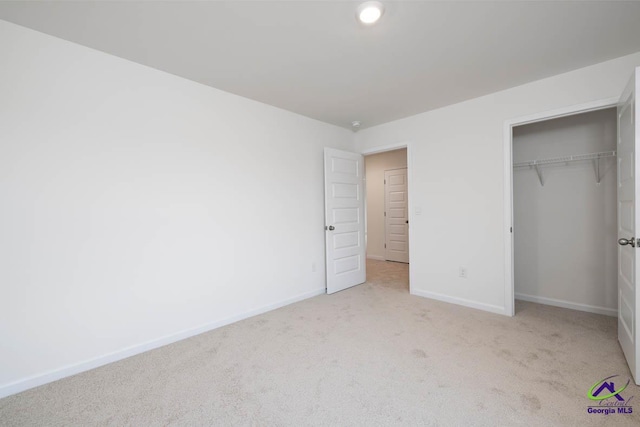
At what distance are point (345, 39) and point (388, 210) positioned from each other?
4669 millimetres

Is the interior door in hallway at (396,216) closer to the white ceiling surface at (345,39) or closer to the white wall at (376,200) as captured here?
the white wall at (376,200)

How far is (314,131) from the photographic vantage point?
3992 mm

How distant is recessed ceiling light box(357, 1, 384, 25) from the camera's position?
1760 mm

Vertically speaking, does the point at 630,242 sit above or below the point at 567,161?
below

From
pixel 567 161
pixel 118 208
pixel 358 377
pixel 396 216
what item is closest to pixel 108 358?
pixel 118 208

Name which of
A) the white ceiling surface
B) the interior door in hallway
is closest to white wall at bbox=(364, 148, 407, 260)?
the interior door in hallway

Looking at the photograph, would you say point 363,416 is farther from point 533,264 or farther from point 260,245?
point 533,264

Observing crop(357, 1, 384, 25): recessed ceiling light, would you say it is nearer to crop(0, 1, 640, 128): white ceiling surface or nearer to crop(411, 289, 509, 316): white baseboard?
crop(0, 1, 640, 128): white ceiling surface

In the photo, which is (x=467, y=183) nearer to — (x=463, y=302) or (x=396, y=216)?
(x=463, y=302)

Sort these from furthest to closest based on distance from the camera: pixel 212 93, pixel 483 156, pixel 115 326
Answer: pixel 483 156, pixel 212 93, pixel 115 326

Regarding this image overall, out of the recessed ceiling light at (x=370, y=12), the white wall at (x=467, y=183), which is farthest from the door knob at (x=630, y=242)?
the recessed ceiling light at (x=370, y=12)

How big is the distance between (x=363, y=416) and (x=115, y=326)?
205 centimetres

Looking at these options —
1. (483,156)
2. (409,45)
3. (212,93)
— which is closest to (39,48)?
(212,93)

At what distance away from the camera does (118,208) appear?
2.35 m
